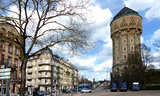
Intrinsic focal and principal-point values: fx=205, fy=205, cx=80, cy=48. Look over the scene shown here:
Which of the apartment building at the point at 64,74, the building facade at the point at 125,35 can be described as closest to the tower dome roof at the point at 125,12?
the building facade at the point at 125,35

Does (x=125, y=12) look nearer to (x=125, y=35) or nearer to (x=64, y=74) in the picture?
(x=125, y=35)

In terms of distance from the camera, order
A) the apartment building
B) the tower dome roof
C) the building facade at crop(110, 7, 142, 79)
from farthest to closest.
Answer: the tower dome roof, the building facade at crop(110, 7, 142, 79), the apartment building

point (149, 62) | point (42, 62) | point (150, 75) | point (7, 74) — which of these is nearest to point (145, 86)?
point (150, 75)

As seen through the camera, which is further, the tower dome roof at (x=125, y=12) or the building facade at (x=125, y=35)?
the tower dome roof at (x=125, y=12)

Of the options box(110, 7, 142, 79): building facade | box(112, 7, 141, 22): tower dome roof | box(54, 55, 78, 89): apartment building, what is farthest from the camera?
box(112, 7, 141, 22): tower dome roof

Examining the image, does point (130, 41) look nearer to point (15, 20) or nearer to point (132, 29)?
point (132, 29)

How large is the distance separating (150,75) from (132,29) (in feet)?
180

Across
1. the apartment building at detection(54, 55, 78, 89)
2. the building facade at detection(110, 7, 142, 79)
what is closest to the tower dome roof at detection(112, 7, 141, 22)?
the building facade at detection(110, 7, 142, 79)

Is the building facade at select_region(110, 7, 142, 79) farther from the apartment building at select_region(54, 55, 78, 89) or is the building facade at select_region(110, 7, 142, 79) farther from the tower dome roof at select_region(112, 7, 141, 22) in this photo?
the apartment building at select_region(54, 55, 78, 89)

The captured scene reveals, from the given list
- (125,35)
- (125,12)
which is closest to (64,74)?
(125,35)

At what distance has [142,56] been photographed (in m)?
62.6

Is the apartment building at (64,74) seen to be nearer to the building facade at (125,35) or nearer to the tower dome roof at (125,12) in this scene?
the building facade at (125,35)

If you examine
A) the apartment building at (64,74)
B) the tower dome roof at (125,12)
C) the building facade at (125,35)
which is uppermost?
the tower dome roof at (125,12)

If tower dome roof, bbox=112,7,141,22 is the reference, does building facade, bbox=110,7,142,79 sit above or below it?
below
